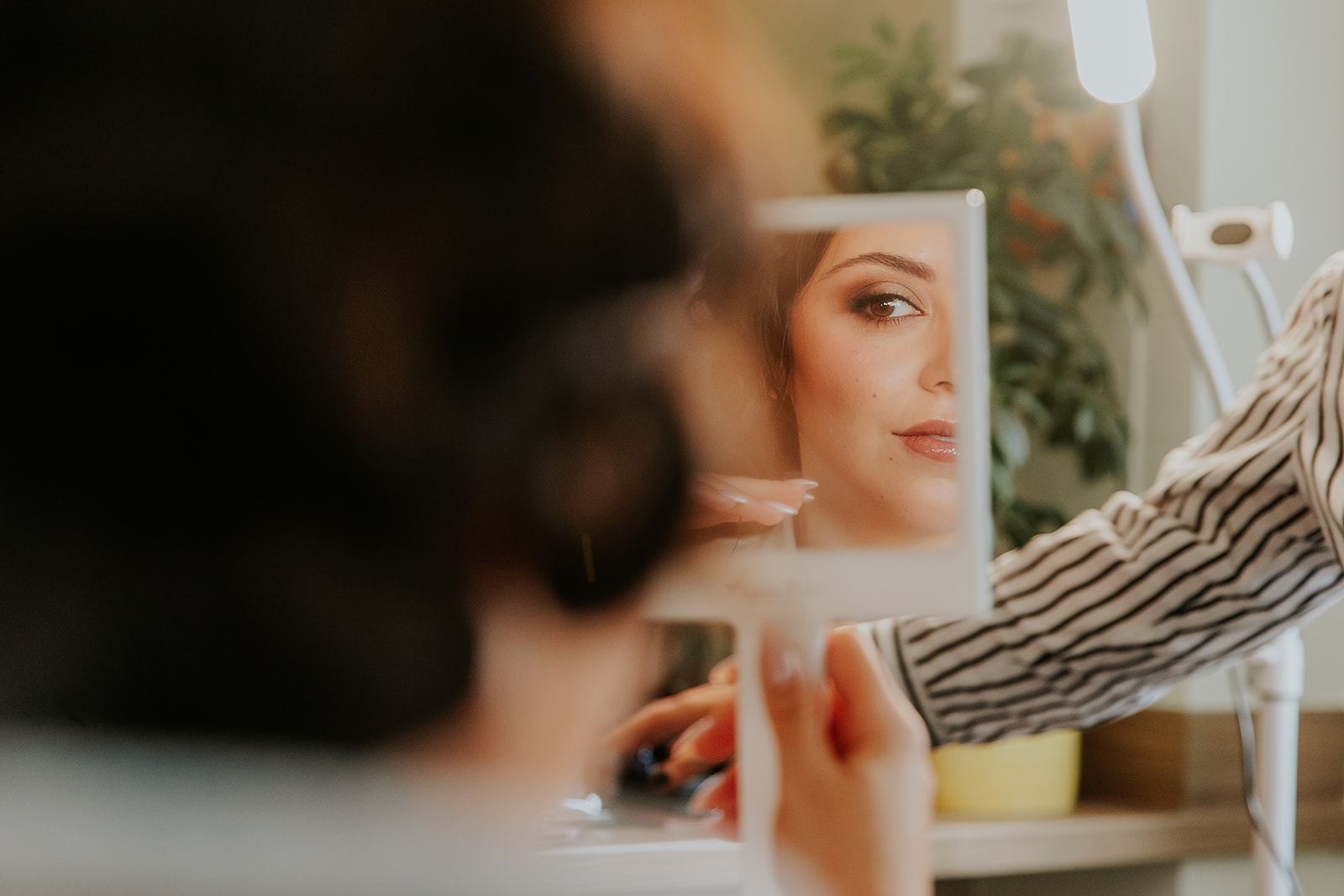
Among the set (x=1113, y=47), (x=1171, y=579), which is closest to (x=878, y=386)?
(x=1171, y=579)

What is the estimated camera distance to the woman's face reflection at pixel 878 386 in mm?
327

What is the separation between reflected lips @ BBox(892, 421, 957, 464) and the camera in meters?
0.34

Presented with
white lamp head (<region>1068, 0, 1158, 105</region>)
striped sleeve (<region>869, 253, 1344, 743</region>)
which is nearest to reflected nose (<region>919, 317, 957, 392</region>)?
striped sleeve (<region>869, 253, 1344, 743</region>)

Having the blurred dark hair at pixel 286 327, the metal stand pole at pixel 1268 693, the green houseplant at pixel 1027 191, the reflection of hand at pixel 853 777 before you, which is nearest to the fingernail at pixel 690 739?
the reflection of hand at pixel 853 777

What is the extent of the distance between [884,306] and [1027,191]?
881mm

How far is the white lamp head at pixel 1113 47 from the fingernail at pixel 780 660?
63 centimetres

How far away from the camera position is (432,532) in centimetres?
15

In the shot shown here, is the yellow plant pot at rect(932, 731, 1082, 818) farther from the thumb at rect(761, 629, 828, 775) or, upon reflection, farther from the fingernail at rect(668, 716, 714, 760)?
the thumb at rect(761, 629, 828, 775)

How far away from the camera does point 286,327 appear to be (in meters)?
0.14

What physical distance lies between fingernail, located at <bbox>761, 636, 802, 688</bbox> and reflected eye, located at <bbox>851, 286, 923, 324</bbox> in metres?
0.11

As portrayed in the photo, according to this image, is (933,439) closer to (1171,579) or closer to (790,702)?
(790,702)

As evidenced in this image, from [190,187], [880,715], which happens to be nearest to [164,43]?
[190,187]

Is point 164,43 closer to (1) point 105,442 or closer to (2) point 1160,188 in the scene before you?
(1) point 105,442

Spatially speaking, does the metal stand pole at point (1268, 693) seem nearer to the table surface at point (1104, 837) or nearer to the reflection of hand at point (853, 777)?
the table surface at point (1104, 837)
